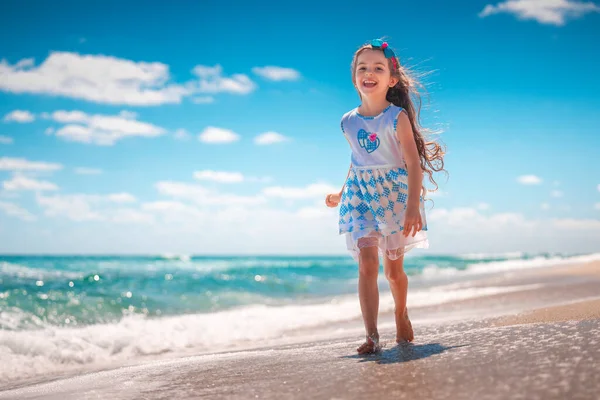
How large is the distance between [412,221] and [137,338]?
3.68 meters

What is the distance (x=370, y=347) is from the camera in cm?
297

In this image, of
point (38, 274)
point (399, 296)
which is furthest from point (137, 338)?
point (38, 274)

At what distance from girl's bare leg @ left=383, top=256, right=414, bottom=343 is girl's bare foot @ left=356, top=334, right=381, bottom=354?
35cm

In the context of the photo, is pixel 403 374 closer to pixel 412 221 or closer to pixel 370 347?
pixel 370 347

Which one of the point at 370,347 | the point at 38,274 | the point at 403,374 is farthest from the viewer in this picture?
the point at 38,274

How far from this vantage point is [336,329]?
20.6ft

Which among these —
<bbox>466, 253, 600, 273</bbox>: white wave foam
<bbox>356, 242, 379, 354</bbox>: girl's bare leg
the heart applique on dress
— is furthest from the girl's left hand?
<bbox>466, 253, 600, 273</bbox>: white wave foam

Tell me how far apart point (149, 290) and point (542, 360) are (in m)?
11.3

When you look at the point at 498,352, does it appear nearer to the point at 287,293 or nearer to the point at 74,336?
the point at 74,336

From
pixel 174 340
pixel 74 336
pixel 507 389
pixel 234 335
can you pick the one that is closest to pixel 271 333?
pixel 234 335

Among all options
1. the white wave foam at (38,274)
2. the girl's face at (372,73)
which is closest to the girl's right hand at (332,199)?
the girl's face at (372,73)

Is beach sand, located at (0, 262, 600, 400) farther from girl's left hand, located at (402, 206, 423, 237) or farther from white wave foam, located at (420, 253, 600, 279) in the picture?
white wave foam, located at (420, 253, 600, 279)

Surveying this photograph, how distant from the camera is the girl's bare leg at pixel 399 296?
11.0ft

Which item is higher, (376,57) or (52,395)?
(376,57)
